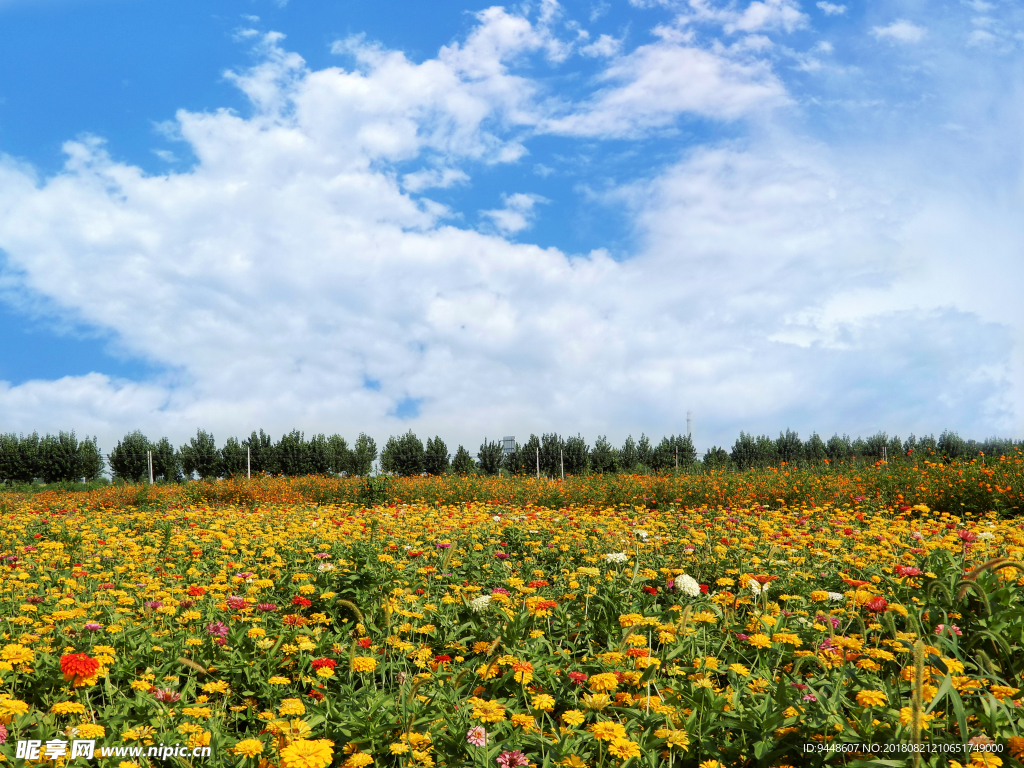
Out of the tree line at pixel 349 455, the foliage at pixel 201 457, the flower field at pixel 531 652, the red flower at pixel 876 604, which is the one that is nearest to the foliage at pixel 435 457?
the tree line at pixel 349 455

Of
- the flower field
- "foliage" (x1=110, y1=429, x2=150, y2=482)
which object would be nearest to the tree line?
"foliage" (x1=110, y1=429, x2=150, y2=482)

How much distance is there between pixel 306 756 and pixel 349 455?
44.2 metres

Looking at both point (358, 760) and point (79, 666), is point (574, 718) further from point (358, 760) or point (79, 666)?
point (79, 666)

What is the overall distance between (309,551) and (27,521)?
7.23 metres

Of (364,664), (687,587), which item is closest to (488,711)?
(364,664)

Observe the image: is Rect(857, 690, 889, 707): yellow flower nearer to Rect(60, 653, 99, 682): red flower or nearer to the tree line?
Rect(60, 653, 99, 682): red flower

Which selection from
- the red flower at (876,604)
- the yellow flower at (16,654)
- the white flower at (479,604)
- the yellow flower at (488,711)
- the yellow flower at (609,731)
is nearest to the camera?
the yellow flower at (609,731)

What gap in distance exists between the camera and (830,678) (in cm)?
303

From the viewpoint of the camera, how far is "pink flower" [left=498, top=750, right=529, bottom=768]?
248 cm

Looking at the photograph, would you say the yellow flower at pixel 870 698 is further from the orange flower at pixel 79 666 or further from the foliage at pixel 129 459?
the foliage at pixel 129 459

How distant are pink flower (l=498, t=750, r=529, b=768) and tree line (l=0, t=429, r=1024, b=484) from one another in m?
36.6

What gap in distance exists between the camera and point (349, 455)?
44656 millimetres

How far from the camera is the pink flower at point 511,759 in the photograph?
248cm

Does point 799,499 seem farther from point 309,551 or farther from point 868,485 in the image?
point 309,551
